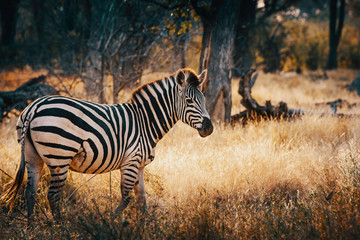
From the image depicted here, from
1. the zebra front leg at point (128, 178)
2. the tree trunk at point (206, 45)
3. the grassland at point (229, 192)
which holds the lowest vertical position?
the grassland at point (229, 192)

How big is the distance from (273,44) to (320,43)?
290 inches

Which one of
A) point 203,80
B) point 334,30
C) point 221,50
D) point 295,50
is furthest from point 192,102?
point 295,50

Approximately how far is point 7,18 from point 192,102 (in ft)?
56.5

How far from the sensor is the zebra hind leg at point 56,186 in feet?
10.4

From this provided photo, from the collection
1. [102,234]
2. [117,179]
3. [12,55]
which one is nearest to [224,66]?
[117,179]

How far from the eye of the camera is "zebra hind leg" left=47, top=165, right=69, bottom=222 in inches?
124

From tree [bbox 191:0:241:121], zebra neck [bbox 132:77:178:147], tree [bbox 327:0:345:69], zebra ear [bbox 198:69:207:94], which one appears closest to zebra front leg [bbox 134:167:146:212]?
zebra neck [bbox 132:77:178:147]

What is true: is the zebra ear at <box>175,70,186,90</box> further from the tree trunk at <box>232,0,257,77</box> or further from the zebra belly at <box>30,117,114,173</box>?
the tree trunk at <box>232,0,257,77</box>

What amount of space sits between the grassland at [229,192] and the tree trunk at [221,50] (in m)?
0.88

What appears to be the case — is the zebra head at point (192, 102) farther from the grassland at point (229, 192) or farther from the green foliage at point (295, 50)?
the green foliage at point (295, 50)

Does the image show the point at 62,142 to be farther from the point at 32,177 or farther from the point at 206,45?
the point at 206,45

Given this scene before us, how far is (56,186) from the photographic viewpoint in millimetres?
3262

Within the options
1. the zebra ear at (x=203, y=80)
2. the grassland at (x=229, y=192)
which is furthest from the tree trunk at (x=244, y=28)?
the zebra ear at (x=203, y=80)

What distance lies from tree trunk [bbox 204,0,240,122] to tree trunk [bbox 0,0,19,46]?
13.1 m
